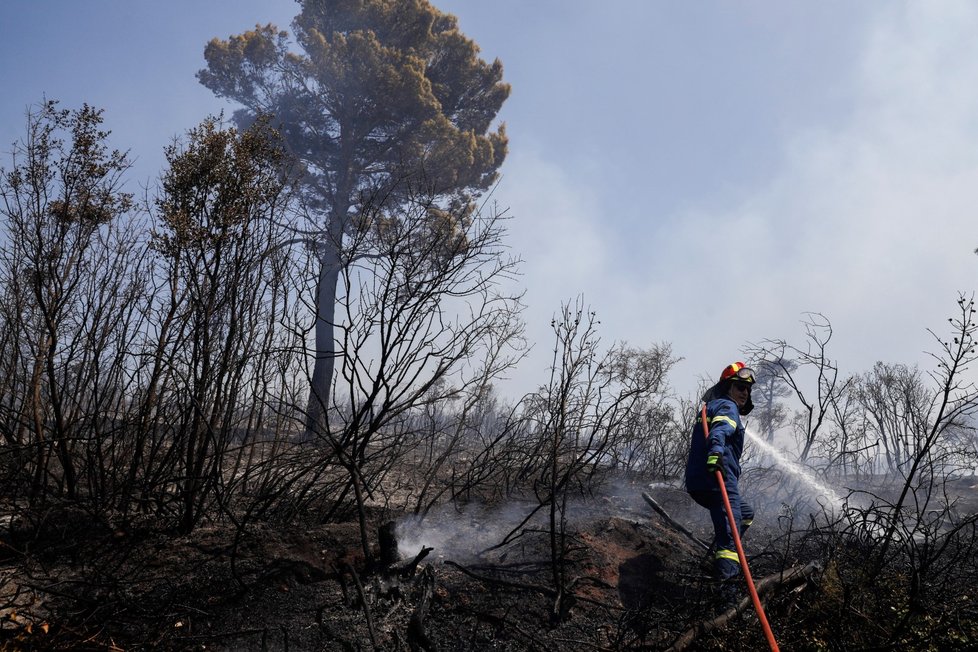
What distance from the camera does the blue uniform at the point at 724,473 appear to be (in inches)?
164

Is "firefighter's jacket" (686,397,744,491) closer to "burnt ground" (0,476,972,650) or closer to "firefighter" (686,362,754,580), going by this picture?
"firefighter" (686,362,754,580)

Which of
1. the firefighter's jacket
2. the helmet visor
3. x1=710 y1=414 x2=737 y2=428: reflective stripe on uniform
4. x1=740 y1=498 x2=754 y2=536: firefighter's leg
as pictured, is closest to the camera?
the firefighter's jacket

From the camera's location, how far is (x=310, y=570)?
377cm

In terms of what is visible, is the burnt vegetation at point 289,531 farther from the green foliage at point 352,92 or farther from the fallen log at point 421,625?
the green foliage at point 352,92

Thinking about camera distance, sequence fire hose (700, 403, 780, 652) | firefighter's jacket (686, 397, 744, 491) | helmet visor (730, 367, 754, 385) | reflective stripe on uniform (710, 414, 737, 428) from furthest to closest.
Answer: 1. helmet visor (730, 367, 754, 385)
2. reflective stripe on uniform (710, 414, 737, 428)
3. firefighter's jacket (686, 397, 744, 491)
4. fire hose (700, 403, 780, 652)

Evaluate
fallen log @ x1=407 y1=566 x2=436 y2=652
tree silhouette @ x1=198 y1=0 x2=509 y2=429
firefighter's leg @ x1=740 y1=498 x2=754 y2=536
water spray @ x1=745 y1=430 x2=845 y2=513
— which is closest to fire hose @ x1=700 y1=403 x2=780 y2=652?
firefighter's leg @ x1=740 y1=498 x2=754 y2=536

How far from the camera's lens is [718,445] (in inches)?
171

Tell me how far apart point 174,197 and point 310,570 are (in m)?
3.41

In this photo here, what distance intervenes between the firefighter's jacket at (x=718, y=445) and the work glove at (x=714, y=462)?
3 centimetres

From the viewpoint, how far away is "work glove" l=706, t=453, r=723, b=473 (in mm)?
4160

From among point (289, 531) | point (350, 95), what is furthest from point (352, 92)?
point (289, 531)

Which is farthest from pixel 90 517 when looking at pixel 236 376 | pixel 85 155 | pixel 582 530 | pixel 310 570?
pixel 582 530

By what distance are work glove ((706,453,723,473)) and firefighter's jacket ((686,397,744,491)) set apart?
0.03m

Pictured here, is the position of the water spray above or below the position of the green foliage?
below
